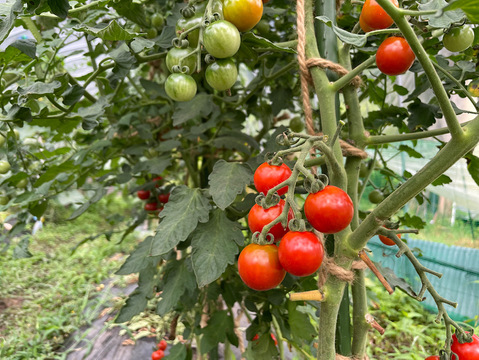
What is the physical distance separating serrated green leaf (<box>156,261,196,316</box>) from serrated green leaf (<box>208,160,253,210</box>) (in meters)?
0.31

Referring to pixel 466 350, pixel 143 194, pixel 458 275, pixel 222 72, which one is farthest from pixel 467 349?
pixel 458 275

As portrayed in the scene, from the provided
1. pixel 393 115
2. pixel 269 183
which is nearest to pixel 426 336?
pixel 393 115

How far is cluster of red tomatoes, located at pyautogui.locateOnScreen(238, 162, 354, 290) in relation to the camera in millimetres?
A: 386

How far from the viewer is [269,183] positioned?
44cm

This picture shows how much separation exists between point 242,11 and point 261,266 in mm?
357

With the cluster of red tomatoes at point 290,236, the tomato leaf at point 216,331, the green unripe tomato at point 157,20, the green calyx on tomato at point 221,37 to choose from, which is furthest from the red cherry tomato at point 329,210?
the green unripe tomato at point 157,20

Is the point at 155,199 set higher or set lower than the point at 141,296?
lower

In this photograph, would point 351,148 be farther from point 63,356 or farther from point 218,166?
point 63,356

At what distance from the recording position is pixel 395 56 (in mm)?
465

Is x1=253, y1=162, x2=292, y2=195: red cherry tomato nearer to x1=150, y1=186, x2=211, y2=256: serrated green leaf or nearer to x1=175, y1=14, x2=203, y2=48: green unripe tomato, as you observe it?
x1=150, y1=186, x2=211, y2=256: serrated green leaf

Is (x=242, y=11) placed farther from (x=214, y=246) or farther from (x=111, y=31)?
(x=214, y=246)

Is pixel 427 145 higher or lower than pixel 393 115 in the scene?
lower

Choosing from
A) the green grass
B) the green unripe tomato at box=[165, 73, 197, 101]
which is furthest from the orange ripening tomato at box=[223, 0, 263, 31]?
the green grass

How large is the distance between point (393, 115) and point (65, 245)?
355cm
